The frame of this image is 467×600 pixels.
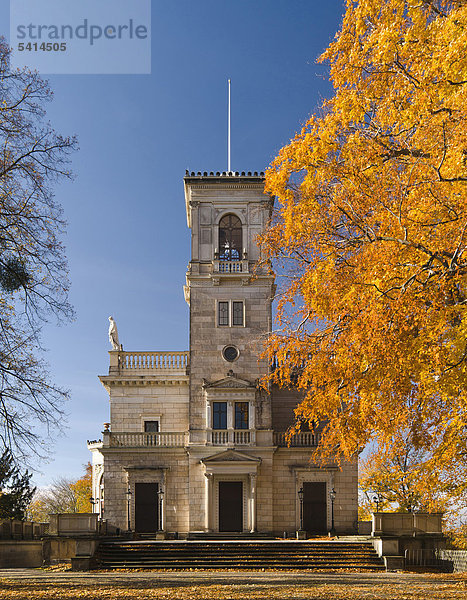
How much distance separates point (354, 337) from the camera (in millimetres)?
13492

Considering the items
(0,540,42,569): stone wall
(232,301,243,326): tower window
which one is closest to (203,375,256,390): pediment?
(232,301,243,326): tower window

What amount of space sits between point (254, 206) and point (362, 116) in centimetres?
2312

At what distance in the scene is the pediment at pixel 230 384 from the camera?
36.1m

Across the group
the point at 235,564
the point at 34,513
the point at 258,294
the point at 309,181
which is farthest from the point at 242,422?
the point at 34,513

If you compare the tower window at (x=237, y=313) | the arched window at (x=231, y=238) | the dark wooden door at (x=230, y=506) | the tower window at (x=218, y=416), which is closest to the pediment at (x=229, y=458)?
the dark wooden door at (x=230, y=506)

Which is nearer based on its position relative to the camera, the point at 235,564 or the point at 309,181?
the point at 309,181

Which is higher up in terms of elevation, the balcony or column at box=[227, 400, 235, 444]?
the balcony

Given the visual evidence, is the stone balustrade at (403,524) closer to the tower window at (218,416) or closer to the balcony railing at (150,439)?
the tower window at (218,416)

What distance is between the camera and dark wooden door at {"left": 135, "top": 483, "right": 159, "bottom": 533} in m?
36.1

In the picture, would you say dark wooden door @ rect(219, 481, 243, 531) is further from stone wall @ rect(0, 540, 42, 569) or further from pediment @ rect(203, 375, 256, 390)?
stone wall @ rect(0, 540, 42, 569)

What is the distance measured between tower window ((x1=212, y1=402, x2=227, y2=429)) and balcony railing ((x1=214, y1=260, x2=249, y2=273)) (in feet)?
24.0

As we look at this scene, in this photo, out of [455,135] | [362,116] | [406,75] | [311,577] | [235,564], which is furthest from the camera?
[235,564]

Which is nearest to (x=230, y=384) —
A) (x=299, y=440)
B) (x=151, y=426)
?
(x=299, y=440)

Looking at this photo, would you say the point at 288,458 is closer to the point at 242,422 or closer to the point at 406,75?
the point at 242,422
